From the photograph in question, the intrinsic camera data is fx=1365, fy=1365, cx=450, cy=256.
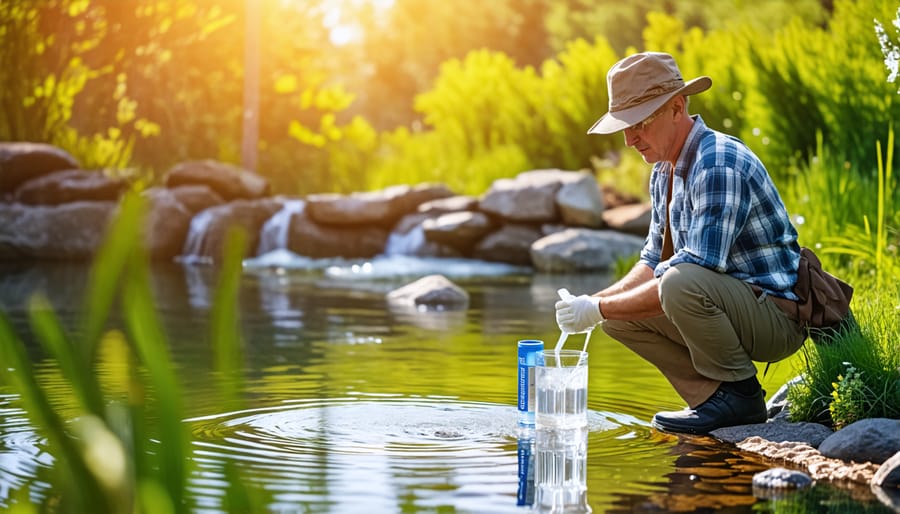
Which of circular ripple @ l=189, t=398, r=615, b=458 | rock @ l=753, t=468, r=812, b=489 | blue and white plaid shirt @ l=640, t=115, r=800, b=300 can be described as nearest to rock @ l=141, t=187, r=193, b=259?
circular ripple @ l=189, t=398, r=615, b=458

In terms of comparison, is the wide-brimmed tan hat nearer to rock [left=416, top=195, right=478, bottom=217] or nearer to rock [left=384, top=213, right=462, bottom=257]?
rock [left=384, top=213, right=462, bottom=257]

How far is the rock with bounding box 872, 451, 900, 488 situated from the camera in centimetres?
434

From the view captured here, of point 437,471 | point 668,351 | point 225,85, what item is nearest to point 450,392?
point 668,351

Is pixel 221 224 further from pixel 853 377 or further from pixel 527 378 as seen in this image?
pixel 853 377

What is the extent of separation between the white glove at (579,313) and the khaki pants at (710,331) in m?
0.28

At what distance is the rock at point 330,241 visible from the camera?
1909 cm

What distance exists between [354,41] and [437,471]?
47.2 meters

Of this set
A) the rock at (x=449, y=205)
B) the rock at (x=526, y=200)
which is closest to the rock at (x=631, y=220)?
the rock at (x=526, y=200)

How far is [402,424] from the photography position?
215 inches

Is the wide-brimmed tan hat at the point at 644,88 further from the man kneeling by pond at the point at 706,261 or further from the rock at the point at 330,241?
the rock at the point at 330,241

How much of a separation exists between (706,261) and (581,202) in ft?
41.8

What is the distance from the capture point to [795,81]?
44.2ft

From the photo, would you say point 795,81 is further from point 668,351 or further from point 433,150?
point 433,150

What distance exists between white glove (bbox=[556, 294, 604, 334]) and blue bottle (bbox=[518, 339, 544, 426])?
131 mm
